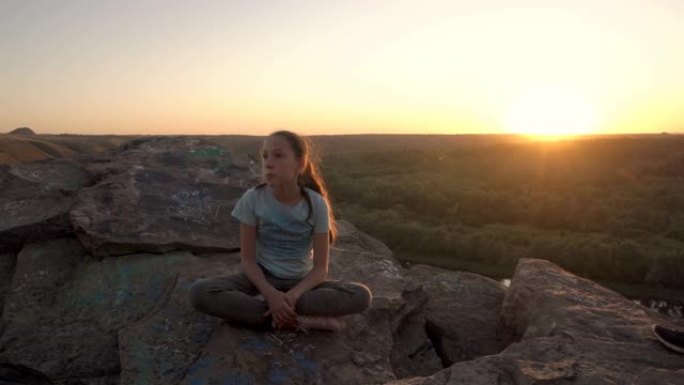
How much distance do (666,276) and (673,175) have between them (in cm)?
1939

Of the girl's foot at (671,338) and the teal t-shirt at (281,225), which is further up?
the teal t-shirt at (281,225)

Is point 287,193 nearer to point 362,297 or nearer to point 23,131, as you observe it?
point 362,297

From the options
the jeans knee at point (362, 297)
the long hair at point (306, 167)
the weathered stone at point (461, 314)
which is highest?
the long hair at point (306, 167)

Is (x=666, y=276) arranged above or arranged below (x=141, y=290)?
below

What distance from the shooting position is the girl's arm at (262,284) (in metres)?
3.71

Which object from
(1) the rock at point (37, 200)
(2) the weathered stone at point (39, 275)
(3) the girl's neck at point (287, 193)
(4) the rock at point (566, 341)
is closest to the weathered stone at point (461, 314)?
(4) the rock at point (566, 341)

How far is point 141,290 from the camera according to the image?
4.55m

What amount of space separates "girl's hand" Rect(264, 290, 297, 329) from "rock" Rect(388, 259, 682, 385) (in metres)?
1.04

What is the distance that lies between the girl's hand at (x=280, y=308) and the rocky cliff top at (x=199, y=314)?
0.16m

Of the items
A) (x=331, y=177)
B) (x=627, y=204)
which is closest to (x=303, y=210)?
(x=627, y=204)

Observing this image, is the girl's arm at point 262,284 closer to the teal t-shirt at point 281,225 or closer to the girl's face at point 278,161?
the teal t-shirt at point 281,225

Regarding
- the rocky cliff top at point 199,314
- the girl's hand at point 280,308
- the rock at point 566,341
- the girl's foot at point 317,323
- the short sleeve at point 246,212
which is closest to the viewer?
the rock at point 566,341

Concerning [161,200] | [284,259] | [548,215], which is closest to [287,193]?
[284,259]

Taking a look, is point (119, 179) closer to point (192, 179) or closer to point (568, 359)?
point (192, 179)
